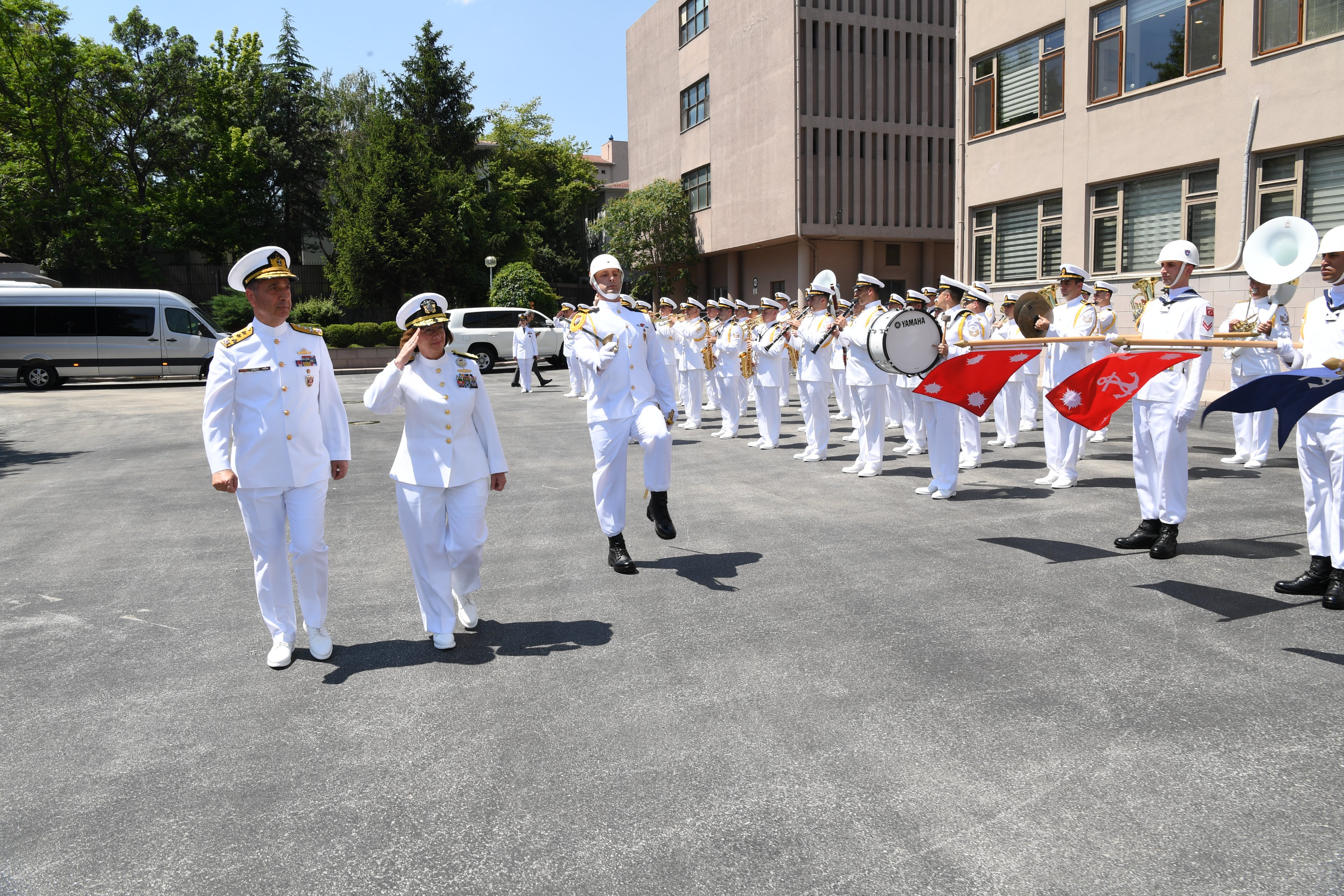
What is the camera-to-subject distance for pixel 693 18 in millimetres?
43438

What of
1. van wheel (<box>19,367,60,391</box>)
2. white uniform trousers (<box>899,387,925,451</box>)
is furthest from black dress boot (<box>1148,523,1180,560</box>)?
van wheel (<box>19,367,60,391</box>)

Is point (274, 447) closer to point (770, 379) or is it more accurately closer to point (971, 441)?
point (971, 441)

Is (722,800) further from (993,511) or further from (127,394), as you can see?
(127,394)

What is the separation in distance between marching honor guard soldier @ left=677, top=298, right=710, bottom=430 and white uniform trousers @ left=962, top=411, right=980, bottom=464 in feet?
19.7

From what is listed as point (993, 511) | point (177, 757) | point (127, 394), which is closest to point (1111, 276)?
point (993, 511)

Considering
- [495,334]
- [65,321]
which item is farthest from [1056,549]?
[65,321]

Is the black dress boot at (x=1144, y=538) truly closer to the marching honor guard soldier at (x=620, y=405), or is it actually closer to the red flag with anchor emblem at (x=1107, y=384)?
the red flag with anchor emblem at (x=1107, y=384)

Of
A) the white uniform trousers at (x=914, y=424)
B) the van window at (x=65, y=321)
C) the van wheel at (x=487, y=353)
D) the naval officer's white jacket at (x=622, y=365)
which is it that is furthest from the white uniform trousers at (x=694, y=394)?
the van window at (x=65, y=321)

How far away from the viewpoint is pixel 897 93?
3859 centimetres

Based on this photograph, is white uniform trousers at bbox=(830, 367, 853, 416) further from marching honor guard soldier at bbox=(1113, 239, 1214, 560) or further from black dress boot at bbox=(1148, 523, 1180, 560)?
black dress boot at bbox=(1148, 523, 1180, 560)

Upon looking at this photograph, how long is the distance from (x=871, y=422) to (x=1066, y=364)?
2385mm

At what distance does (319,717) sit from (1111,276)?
827 inches

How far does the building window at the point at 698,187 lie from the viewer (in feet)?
143

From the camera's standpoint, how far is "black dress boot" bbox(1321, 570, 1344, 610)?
225 inches
